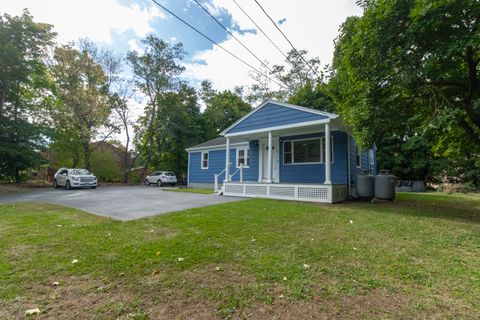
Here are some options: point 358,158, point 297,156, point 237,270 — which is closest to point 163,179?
point 297,156

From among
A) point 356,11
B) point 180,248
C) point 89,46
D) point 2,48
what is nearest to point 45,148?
point 2,48

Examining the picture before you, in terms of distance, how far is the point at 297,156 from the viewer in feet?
38.2

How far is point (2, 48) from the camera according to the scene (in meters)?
14.8

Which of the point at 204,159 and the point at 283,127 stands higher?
the point at 283,127

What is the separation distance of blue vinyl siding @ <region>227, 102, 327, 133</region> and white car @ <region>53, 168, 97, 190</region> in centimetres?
1100

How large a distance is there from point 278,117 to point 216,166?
7284mm

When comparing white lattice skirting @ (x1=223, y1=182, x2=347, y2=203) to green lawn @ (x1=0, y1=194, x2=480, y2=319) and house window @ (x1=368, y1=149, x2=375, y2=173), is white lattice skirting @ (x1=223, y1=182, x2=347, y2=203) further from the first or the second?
house window @ (x1=368, y1=149, x2=375, y2=173)

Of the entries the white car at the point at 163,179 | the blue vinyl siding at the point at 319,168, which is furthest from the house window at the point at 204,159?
the blue vinyl siding at the point at 319,168

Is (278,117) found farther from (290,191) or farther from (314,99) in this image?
(314,99)

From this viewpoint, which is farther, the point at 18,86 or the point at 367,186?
the point at 18,86

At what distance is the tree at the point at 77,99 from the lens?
19.8 metres

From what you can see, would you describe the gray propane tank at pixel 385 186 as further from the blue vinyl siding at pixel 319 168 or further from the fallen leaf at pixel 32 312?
the fallen leaf at pixel 32 312

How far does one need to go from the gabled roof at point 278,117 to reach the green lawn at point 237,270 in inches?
195

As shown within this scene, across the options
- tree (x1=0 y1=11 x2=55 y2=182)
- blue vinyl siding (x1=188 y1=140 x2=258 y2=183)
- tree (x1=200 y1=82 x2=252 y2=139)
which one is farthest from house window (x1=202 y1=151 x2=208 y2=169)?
tree (x1=0 y1=11 x2=55 y2=182)
